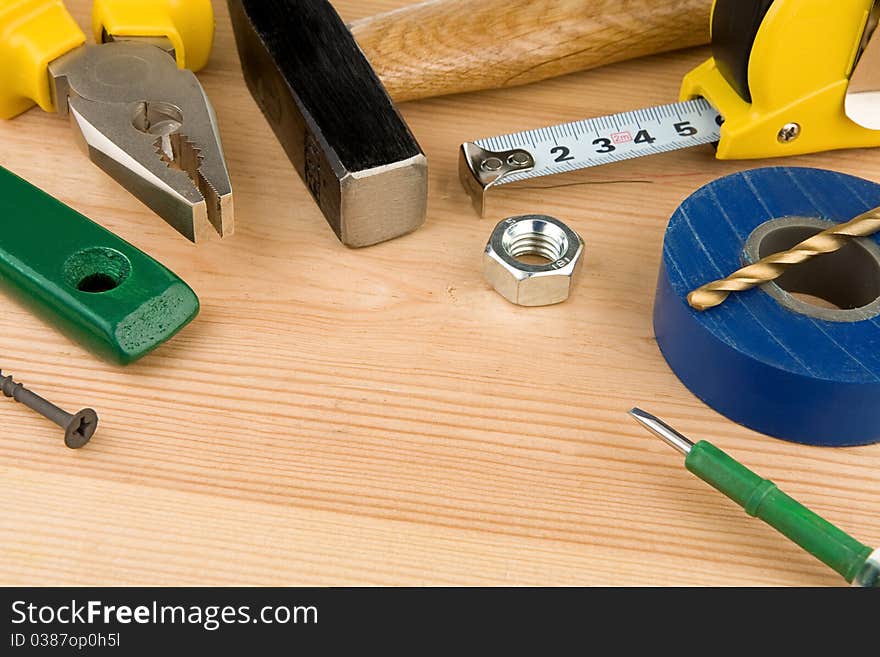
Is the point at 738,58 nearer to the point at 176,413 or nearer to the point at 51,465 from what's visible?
the point at 176,413

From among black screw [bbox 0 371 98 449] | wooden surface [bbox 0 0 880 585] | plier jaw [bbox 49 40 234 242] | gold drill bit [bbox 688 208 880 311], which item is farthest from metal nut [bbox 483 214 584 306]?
black screw [bbox 0 371 98 449]

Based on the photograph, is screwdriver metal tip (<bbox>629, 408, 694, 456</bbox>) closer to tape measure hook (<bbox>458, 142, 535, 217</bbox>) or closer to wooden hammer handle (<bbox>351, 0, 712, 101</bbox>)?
tape measure hook (<bbox>458, 142, 535, 217</bbox>)

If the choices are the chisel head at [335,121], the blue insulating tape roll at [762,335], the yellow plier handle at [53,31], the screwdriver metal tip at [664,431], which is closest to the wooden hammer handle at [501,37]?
the chisel head at [335,121]

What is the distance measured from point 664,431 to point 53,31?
2.35ft

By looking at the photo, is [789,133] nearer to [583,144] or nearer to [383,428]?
[583,144]

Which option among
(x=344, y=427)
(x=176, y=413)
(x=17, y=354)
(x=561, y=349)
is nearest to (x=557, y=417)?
(x=561, y=349)

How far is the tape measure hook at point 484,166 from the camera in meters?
1.18

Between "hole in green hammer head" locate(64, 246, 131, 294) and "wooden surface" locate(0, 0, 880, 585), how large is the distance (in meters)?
0.06

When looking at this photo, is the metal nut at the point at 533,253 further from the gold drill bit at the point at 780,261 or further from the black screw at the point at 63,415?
the black screw at the point at 63,415

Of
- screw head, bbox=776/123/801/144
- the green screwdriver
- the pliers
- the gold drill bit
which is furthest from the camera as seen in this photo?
screw head, bbox=776/123/801/144

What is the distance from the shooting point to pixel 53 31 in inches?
47.4

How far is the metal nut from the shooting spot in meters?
1.10

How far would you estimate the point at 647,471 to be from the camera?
1.00 meters

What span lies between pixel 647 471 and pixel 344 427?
10.0 inches
